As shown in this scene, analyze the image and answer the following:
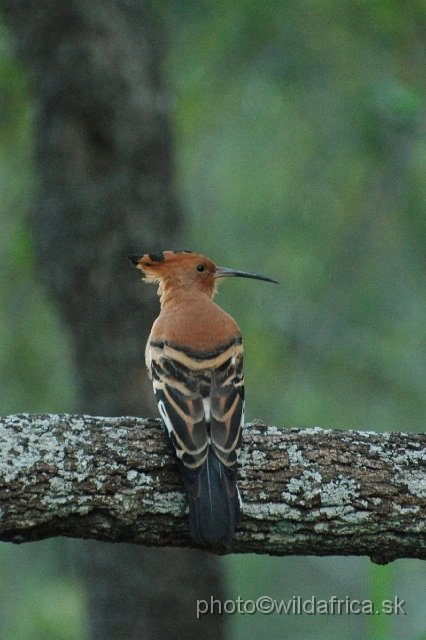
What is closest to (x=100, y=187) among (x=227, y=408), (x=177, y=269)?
(x=177, y=269)

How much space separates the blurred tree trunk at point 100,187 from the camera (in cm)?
620

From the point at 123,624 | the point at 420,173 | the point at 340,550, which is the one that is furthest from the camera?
the point at 420,173

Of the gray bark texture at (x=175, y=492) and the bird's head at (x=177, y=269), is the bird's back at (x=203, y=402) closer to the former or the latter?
the gray bark texture at (x=175, y=492)

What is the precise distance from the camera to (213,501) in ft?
10.4

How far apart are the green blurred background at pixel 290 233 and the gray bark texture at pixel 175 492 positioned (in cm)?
373

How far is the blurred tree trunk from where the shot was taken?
6.20 meters

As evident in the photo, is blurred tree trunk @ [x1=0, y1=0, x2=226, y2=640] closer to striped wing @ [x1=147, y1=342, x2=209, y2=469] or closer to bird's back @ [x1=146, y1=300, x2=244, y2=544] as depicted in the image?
bird's back @ [x1=146, y1=300, x2=244, y2=544]

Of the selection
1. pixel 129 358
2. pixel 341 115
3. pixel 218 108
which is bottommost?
pixel 129 358

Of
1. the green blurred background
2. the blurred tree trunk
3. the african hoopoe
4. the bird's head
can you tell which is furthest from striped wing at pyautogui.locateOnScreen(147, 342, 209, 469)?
the green blurred background

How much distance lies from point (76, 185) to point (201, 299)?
6.24ft

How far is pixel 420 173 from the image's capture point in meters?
7.93

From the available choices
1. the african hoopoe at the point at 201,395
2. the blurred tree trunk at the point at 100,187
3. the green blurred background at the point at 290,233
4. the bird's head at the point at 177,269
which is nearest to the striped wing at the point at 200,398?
the african hoopoe at the point at 201,395

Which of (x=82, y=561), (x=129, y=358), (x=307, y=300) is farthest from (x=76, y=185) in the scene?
(x=307, y=300)

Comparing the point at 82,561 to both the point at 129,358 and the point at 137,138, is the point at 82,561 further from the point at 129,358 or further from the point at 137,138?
the point at 137,138
